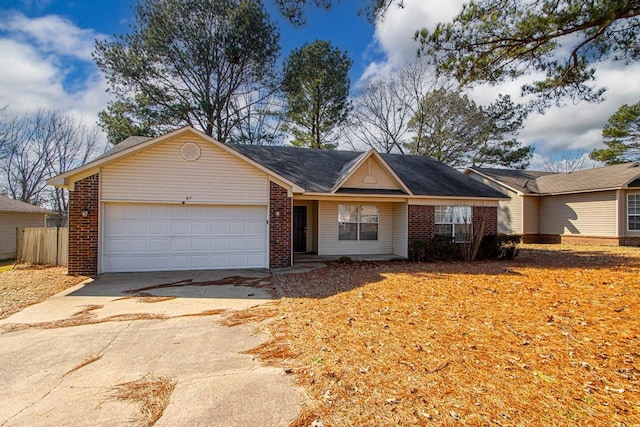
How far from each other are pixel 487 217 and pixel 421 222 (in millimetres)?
3222

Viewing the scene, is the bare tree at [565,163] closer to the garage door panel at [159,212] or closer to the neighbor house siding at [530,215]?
the neighbor house siding at [530,215]

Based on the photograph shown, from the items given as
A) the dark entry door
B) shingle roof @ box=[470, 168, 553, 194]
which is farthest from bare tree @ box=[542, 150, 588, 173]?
the dark entry door

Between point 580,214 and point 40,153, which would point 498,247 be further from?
point 40,153

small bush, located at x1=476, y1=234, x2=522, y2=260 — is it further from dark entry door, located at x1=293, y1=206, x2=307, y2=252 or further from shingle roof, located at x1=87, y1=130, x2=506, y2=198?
dark entry door, located at x1=293, y1=206, x2=307, y2=252

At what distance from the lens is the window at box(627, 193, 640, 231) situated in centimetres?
1630

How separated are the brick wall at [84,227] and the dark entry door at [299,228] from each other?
7.11 metres

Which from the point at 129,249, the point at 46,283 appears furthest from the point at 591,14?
the point at 46,283

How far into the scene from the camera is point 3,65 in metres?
14.4

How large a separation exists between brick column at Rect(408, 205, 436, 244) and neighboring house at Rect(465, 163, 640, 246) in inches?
301

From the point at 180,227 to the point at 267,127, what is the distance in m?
14.0

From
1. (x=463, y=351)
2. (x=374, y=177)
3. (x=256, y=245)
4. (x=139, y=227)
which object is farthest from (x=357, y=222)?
(x=463, y=351)

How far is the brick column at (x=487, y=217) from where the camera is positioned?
13.6 m

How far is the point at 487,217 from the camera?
45.2 feet

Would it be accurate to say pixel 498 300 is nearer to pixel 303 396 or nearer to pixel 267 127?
pixel 303 396
